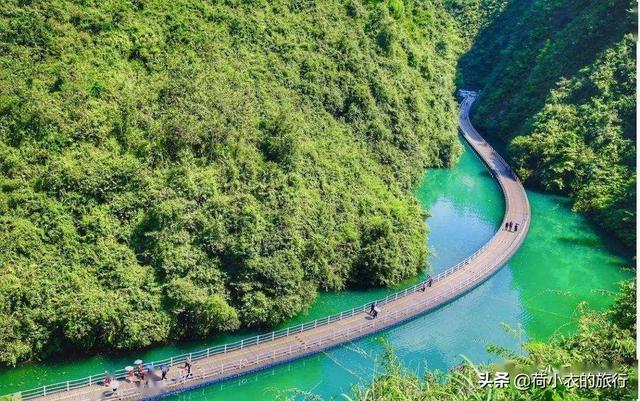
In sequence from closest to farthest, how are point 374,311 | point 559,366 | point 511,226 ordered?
point 559,366, point 374,311, point 511,226

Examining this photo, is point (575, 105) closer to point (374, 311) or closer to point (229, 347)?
point (374, 311)

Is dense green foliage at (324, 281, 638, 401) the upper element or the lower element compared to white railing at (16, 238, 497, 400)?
upper

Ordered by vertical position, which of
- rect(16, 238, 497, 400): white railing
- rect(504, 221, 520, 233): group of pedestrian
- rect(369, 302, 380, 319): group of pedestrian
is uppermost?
rect(504, 221, 520, 233): group of pedestrian

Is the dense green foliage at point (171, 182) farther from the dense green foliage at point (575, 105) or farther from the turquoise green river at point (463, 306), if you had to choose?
the dense green foliage at point (575, 105)

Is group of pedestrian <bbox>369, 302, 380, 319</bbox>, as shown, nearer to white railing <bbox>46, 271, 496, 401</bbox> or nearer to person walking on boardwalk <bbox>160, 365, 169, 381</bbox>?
white railing <bbox>46, 271, 496, 401</bbox>

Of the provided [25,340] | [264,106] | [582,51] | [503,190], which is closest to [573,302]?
[503,190]

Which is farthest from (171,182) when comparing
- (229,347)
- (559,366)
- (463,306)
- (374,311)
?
(559,366)

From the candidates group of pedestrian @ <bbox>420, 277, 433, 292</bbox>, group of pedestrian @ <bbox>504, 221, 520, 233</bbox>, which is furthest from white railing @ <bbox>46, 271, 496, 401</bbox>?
group of pedestrian @ <bbox>504, 221, 520, 233</bbox>
